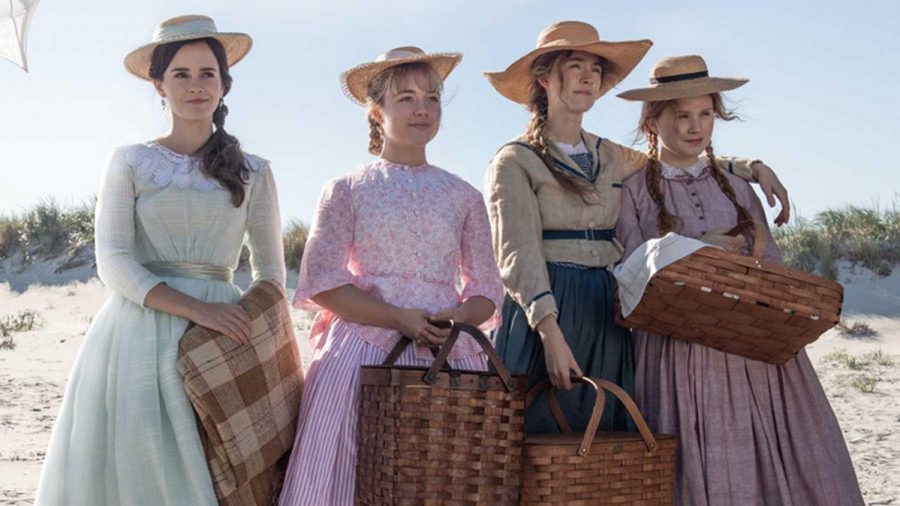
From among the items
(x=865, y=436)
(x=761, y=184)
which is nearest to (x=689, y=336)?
(x=761, y=184)

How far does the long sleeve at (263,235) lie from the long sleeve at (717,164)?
1.43 m

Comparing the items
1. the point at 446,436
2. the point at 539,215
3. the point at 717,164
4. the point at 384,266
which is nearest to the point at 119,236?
the point at 384,266

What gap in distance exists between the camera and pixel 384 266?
371 centimetres

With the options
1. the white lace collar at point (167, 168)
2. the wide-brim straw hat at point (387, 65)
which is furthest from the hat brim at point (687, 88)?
the white lace collar at point (167, 168)

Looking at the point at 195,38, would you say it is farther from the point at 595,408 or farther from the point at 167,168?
the point at 595,408

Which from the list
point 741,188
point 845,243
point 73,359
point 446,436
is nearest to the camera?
point 446,436

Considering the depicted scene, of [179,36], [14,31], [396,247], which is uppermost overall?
[14,31]

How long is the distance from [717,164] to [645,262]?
95cm

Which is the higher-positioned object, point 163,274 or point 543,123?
point 543,123

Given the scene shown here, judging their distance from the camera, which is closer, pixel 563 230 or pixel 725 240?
pixel 725 240

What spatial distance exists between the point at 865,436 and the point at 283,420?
5217 mm

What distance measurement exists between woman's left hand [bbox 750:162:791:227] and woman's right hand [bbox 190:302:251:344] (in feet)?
7.20

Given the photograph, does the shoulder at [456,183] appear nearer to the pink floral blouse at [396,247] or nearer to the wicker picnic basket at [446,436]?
the pink floral blouse at [396,247]

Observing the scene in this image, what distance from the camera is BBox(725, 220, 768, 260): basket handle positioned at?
3.61 m
